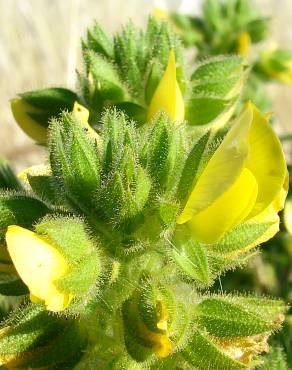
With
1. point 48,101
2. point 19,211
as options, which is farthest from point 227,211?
point 48,101

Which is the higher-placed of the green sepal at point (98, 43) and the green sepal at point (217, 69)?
the green sepal at point (98, 43)

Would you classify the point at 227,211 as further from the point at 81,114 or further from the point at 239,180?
the point at 81,114

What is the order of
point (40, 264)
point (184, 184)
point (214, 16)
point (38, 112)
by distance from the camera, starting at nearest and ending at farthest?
point (40, 264), point (184, 184), point (38, 112), point (214, 16)

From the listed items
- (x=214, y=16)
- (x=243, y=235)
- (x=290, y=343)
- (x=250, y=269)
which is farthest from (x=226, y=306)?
(x=214, y=16)

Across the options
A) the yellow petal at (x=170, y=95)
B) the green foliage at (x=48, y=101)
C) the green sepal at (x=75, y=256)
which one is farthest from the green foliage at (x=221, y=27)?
the green sepal at (x=75, y=256)

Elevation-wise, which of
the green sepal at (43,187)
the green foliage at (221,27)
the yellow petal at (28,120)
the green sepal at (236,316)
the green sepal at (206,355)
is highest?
the green sepal at (43,187)

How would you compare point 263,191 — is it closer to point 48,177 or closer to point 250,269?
point 48,177

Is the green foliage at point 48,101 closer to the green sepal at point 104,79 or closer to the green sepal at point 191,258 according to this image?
the green sepal at point 104,79
